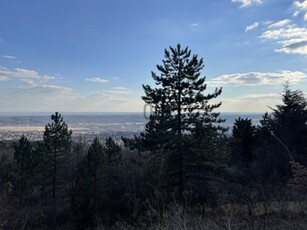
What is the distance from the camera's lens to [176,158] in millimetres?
23828

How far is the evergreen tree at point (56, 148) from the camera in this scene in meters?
38.7

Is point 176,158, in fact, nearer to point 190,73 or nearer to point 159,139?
point 159,139

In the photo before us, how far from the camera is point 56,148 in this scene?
1558 inches

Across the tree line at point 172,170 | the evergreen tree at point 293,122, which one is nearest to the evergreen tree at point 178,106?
the tree line at point 172,170

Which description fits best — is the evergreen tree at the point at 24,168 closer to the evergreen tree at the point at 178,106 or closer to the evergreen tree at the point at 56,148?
the evergreen tree at the point at 56,148

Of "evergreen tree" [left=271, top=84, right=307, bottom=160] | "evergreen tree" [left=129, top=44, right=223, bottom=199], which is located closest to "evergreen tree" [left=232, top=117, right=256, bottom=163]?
"evergreen tree" [left=271, top=84, right=307, bottom=160]

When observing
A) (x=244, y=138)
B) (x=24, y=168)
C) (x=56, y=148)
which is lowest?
(x=24, y=168)

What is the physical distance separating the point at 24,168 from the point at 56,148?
526 cm

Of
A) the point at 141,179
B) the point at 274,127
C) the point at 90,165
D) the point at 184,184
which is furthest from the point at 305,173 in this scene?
the point at 274,127

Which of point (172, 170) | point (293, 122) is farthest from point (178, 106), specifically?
point (293, 122)

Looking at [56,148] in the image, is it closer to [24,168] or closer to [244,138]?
[24,168]

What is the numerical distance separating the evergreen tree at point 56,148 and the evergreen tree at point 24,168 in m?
Result: 3.07

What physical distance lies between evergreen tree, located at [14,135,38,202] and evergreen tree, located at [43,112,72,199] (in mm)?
3067

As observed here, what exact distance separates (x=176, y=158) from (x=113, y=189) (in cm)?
689
